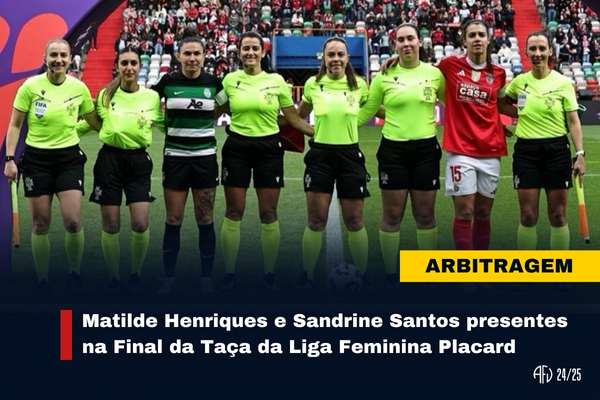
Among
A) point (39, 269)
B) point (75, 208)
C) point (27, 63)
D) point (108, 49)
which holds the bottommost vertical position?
point (39, 269)

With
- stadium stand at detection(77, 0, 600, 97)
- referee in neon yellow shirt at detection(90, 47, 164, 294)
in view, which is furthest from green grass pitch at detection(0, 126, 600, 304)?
stadium stand at detection(77, 0, 600, 97)

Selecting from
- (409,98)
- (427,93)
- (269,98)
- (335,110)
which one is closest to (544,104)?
(427,93)

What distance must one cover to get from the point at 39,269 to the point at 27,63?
1.55 m

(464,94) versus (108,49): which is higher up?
(108,49)

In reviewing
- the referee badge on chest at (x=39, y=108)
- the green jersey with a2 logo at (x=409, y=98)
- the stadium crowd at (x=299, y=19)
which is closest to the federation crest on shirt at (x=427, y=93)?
the green jersey with a2 logo at (x=409, y=98)

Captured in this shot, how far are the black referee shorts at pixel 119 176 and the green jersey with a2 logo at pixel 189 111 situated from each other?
0.78 ft

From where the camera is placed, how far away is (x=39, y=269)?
6.86m

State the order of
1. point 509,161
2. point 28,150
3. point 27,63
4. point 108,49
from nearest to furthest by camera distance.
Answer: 1. point 28,150
2. point 27,63
3. point 509,161
4. point 108,49

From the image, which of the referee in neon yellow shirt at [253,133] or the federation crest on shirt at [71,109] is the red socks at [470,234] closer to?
the referee in neon yellow shirt at [253,133]

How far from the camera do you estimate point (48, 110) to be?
6.59 m

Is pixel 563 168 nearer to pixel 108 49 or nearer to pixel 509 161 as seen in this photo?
pixel 509 161

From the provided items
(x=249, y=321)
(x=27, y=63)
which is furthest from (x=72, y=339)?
(x=27, y=63)

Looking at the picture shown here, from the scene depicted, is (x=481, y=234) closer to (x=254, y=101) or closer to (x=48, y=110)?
(x=254, y=101)

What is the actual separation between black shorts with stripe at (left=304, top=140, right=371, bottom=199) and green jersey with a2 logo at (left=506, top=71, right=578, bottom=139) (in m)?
1.19
